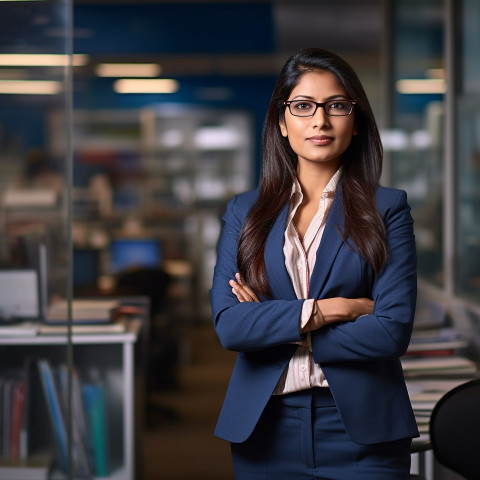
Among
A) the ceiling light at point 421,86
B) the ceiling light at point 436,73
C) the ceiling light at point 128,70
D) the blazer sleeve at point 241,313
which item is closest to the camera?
the blazer sleeve at point 241,313

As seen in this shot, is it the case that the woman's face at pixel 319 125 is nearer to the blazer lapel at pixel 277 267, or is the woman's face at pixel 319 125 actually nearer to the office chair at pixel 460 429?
the blazer lapel at pixel 277 267

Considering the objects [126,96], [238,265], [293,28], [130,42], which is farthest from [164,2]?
[238,265]

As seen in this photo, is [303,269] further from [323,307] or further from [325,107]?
[325,107]

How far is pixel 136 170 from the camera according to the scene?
383 inches

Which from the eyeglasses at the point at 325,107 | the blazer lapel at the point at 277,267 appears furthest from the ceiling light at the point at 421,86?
the blazer lapel at the point at 277,267

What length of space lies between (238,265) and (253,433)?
385mm

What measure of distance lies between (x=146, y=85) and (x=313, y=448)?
8438mm

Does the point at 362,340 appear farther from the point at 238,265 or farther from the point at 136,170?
the point at 136,170

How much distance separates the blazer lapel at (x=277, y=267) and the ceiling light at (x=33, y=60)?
3.30 ft

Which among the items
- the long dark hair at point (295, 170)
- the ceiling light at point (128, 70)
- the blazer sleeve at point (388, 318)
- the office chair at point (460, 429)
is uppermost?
the ceiling light at point (128, 70)

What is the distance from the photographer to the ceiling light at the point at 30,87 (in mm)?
2160

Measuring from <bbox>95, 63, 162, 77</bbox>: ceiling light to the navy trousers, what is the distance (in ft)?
24.2

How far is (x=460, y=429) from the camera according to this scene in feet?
5.73

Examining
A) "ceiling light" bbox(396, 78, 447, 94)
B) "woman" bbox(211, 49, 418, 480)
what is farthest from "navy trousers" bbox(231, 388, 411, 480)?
"ceiling light" bbox(396, 78, 447, 94)
